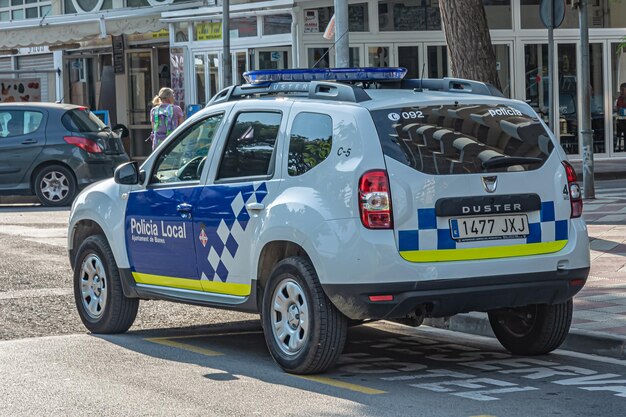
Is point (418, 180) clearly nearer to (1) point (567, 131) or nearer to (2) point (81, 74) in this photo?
(1) point (567, 131)

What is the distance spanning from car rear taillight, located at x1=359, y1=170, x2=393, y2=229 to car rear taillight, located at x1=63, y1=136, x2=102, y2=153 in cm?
1458

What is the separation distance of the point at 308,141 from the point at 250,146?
25.0 inches

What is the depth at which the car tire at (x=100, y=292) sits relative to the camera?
9.30 m

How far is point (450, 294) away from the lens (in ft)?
24.1

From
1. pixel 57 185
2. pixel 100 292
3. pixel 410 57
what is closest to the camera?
pixel 100 292

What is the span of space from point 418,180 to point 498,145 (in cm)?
64

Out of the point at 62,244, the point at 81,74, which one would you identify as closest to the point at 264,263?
the point at 62,244

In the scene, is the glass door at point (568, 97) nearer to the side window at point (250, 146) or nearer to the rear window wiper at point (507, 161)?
the side window at point (250, 146)

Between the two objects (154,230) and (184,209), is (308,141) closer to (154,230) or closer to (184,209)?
(184,209)

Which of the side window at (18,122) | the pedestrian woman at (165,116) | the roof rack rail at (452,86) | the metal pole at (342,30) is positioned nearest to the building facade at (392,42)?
the pedestrian woman at (165,116)

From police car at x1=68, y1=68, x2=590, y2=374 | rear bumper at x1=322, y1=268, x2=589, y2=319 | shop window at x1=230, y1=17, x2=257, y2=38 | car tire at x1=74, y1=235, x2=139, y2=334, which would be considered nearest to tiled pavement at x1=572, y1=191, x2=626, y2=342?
police car at x1=68, y1=68, x2=590, y2=374

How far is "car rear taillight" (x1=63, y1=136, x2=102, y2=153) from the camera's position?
21.2 metres

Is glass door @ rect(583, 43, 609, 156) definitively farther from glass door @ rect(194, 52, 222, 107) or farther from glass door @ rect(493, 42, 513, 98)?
glass door @ rect(194, 52, 222, 107)

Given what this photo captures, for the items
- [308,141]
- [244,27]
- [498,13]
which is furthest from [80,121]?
[308,141]
